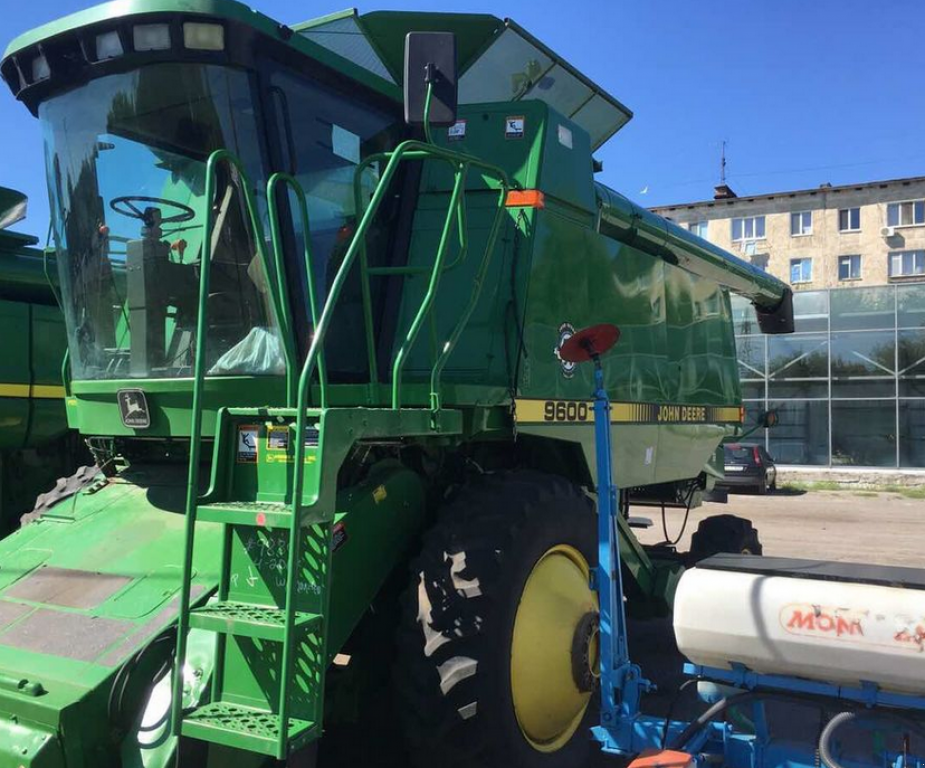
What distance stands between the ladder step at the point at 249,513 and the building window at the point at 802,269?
4286 cm

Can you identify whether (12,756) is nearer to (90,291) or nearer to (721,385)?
(90,291)

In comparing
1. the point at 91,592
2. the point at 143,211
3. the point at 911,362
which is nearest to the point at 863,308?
the point at 911,362

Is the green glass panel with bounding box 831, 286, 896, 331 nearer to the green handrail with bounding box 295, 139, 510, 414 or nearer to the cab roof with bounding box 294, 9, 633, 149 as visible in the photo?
the cab roof with bounding box 294, 9, 633, 149

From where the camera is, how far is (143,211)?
141 inches

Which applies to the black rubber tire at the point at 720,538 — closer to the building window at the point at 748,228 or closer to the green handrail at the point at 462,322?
the green handrail at the point at 462,322

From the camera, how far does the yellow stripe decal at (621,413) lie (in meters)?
4.12

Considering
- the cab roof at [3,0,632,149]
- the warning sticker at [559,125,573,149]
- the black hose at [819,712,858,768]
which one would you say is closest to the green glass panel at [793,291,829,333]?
the cab roof at [3,0,632,149]

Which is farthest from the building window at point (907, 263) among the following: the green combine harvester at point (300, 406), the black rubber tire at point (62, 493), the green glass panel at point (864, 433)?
the black rubber tire at point (62, 493)

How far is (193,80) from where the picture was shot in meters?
3.29

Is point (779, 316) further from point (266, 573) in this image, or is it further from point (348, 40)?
point (266, 573)

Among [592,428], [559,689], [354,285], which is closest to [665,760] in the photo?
[559,689]

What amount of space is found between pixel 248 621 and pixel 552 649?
1628 millimetres

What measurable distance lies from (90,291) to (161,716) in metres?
1.89

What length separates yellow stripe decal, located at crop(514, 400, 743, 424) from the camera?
13.5 ft
